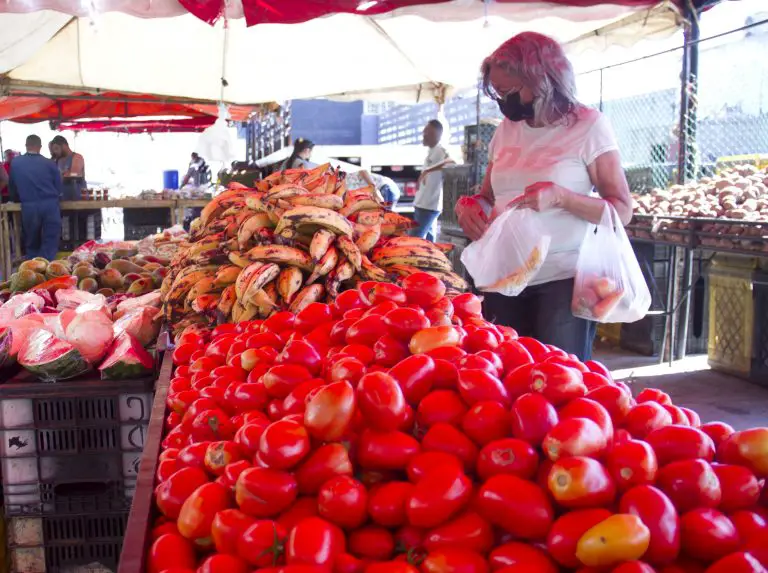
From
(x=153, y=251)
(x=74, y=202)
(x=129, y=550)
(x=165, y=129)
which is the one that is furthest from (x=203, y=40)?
(x=165, y=129)

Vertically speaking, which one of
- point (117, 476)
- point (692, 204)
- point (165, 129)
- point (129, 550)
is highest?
point (165, 129)

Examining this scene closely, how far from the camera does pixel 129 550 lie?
3.22ft

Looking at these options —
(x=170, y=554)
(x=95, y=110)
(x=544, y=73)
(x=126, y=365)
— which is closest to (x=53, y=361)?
(x=126, y=365)

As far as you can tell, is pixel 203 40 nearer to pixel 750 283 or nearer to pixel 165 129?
pixel 750 283

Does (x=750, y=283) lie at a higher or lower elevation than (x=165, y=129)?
lower

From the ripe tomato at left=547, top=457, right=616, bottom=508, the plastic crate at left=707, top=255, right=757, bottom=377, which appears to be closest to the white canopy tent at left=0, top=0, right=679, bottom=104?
the plastic crate at left=707, top=255, right=757, bottom=377

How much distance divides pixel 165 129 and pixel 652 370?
11.7 meters

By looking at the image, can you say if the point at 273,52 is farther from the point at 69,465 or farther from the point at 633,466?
the point at 633,466

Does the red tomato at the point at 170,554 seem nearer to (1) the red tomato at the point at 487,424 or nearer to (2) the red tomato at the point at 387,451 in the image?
(2) the red tomato at the point at 387,451

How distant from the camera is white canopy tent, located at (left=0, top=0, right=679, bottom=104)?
5.15 meters

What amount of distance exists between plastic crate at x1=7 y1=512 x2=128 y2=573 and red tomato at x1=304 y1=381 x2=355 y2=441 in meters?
1.38

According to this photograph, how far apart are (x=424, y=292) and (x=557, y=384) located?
539mm

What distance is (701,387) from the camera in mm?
4969

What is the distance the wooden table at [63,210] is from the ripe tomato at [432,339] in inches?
305
